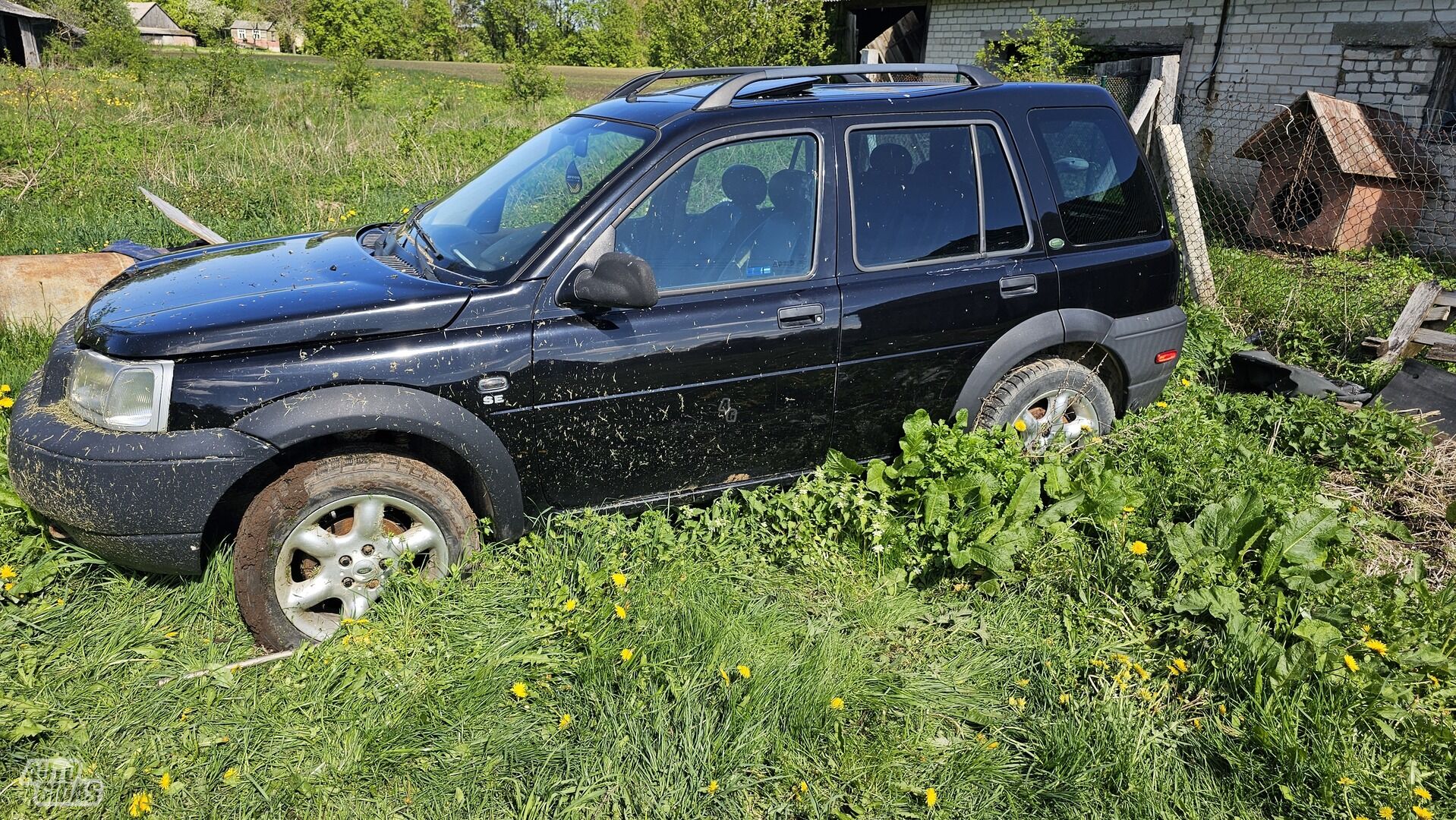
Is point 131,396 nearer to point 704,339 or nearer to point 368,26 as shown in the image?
point 704,339

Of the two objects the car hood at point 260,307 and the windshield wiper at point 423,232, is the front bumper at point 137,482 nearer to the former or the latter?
the car hood at point 260,307

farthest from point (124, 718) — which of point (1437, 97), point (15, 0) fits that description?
point (15, 0)

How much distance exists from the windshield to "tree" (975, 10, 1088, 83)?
4.66 meters

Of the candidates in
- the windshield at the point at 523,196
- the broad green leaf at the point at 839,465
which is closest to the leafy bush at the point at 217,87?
the windshield at the point at 523,196

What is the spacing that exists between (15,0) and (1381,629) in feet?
187

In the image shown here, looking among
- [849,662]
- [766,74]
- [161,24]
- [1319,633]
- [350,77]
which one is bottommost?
[849,662]

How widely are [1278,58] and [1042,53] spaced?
298 centimetres

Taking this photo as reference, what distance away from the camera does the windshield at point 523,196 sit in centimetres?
340

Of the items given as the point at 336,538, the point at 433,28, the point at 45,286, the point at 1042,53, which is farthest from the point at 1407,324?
the point at 433,28

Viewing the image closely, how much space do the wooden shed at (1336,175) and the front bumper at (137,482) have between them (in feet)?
30.9

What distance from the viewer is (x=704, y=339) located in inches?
133

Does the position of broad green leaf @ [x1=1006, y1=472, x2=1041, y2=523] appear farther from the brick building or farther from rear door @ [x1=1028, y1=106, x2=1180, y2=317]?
the brick building

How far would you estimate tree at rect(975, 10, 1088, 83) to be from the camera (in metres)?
9.89

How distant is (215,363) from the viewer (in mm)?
2947
